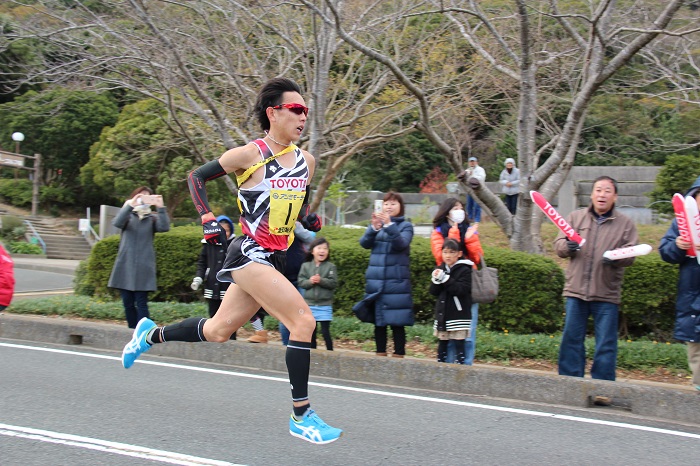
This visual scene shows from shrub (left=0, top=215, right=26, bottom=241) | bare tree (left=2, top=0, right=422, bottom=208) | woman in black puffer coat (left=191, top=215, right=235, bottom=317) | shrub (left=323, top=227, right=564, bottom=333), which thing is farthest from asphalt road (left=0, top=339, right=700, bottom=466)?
shrub (left=0, top=215, right=26, bottom=241)

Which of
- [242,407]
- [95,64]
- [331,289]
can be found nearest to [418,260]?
[331,289]

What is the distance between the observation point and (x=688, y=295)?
613cm

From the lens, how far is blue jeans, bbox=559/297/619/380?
6.64 metres

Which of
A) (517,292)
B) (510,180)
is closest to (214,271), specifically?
(517,292)

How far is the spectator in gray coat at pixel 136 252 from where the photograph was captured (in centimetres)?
926

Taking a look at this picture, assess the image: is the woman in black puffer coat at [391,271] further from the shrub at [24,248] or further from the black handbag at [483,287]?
the shrub at [24,248]

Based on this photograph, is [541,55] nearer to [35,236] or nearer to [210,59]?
[210,59]

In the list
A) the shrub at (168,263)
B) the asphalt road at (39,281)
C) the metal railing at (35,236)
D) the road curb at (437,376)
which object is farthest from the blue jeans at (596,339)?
the metal railing at (35,236)

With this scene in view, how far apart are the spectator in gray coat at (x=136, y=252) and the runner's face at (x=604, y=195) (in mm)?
5231

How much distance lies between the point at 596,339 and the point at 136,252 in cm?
572

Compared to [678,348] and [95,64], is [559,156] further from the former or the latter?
[95,64]

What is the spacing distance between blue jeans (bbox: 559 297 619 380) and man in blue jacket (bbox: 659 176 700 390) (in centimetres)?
62

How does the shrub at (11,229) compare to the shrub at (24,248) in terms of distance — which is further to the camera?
the shrub at (11,229)

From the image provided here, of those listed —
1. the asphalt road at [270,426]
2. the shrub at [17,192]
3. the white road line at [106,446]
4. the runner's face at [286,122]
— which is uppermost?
the shrub at [17,192]
